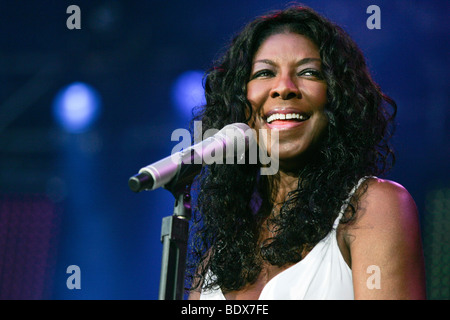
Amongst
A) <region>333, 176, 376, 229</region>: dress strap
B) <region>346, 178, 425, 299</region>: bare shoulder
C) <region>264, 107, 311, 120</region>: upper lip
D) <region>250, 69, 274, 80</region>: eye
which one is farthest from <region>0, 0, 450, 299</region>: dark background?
<region>346, 178, 425, 299</region>: bare shoulder

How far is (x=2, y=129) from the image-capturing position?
15.0ft

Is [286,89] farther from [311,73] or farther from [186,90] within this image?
[186,90]

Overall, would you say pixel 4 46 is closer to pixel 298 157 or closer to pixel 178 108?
pixel 178 108

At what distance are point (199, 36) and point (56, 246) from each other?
214 centimetres

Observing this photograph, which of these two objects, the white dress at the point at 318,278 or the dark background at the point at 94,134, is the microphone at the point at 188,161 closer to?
the white dress at the point at 318,278

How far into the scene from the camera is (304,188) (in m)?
1.99

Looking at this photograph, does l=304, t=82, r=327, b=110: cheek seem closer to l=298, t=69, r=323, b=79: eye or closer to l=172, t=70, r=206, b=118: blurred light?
l=298, t=69, r=323, b=79: eye

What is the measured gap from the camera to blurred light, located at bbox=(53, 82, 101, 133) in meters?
4.28

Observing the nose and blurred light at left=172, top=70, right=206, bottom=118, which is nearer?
the nose

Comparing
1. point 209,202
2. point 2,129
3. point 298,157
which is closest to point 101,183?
point 2,129

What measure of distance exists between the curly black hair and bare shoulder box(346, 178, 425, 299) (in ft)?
0.27

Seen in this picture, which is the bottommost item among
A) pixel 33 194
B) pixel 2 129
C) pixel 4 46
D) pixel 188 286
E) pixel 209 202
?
pixel 188 286

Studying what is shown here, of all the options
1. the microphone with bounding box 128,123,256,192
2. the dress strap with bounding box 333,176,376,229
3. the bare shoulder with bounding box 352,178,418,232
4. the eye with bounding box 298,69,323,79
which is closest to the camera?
the microphone with bounding box 128,123,256,192

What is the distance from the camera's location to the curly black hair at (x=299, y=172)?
1.90 meters
